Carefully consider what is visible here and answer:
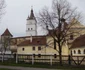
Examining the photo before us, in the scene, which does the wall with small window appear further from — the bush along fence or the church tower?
the church tower

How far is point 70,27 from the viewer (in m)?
43.1

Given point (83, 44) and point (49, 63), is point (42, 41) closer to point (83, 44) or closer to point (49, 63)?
point (83, 44)

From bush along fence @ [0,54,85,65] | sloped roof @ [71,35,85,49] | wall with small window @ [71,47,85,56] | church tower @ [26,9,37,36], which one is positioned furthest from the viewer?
church tower @ [26,9,37,36]

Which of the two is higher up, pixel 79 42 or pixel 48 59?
pixel 79 42

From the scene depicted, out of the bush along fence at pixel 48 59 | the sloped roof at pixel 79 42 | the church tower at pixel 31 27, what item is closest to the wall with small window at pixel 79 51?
the sloped roof at pixel 79 42

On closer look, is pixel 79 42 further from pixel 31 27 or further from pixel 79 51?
pixel 31 27

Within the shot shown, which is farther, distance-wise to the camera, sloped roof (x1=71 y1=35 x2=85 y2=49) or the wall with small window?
sloped roof (x1=71 y1=35 x2=85 y2=49)

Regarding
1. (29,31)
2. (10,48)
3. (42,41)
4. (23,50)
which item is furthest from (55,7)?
(29,31)

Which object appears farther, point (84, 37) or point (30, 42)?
point (30, 42)

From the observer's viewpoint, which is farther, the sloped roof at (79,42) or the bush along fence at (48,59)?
the sloped roof at (79,42)

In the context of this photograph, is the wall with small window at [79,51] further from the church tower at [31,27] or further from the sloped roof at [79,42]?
the church tower at [31,27]

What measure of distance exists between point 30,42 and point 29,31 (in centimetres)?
6363

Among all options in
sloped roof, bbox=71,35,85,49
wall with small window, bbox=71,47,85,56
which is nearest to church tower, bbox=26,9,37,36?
sloped roof, bbox=71,35,85,49

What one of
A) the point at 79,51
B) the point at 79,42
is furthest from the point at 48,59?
the point at 79,42
